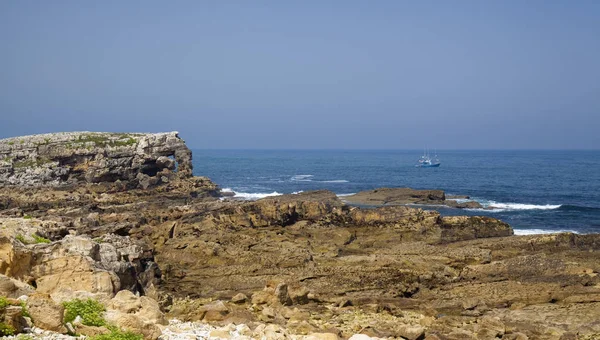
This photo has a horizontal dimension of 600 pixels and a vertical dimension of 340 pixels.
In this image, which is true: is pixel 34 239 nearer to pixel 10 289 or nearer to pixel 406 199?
pixel 10 289

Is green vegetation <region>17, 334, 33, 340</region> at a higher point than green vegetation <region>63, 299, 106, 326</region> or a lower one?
higher


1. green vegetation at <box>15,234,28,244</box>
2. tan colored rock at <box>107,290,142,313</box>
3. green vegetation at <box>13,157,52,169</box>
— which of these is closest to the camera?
tan colored rock at <box>107,290,142,313</box>

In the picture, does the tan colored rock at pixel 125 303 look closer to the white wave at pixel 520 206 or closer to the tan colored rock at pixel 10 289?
the tan colored rock at pixel 10 289

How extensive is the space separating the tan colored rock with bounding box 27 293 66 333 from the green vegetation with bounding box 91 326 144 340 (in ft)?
2.80

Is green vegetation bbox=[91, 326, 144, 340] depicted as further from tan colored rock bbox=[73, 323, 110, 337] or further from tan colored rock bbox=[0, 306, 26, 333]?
tan colored rock bbox=[0, 306, 26, 333]

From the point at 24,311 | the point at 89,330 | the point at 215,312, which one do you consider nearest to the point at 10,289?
the point at 24,311

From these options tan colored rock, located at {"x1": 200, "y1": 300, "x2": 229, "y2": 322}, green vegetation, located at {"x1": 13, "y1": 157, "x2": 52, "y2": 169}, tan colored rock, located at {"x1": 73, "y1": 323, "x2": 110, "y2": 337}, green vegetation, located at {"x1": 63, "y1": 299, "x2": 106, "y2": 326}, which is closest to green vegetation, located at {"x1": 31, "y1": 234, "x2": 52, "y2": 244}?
tan colored rock, located at {"x1": 200, "y1": 300, "x2": 229, "y2": 322}

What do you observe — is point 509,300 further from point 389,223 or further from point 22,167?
point 22,167

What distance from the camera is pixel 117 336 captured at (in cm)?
1106

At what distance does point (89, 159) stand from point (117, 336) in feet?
183

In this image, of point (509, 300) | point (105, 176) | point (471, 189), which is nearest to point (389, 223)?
point (509, 300)

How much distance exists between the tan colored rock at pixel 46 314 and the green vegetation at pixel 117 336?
853 millimetres

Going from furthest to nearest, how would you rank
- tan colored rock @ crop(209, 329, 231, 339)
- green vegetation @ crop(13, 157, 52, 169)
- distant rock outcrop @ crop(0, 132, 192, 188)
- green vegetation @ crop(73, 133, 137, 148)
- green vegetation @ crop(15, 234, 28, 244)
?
1. green vegetation @ crop(73, 133, 137, 148)
2. green vegetation @ crop(13, 157, 52, 169)
3. distant rock outcrop @ crop(0, 132, 192, 188)
4. green vegetation @ crop(15, 234, 28, 244)
5. tan colored rock @ crop(209, 329, 231, 339)

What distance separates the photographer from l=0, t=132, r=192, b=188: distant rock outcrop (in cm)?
6125
